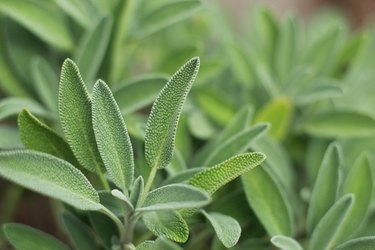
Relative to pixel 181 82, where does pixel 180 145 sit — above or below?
below

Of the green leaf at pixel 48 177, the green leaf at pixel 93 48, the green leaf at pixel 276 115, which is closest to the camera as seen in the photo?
the green leaf at pixel 48 177

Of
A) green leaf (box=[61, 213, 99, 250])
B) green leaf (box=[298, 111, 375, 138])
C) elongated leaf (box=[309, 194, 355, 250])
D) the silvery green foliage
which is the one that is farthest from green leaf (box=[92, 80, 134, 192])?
green leaf (box=[298, 111, 375, 138])

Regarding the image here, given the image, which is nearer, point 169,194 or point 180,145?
point 169,194

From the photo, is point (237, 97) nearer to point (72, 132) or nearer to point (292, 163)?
point (292, 163)

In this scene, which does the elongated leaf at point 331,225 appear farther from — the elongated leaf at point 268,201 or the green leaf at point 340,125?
the green leaf at point 340,125

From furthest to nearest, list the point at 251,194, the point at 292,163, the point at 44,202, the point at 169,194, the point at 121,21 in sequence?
the point at 44,202 → the point at 292,163 → the point at 121,21 → the point at 251,194 → the point at 169,194

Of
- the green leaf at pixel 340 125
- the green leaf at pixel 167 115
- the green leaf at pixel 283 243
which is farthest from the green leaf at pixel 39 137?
the green leaf at pixel 340 125

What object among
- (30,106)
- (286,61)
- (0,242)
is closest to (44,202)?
(0,242)

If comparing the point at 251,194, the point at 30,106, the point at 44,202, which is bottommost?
the point at 44,202

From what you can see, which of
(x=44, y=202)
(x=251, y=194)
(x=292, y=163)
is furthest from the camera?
(x=44, y=202)
